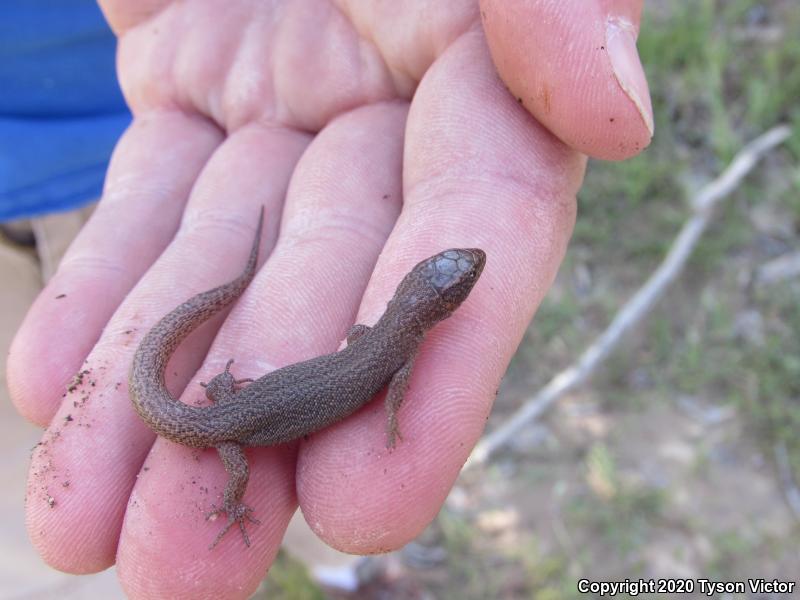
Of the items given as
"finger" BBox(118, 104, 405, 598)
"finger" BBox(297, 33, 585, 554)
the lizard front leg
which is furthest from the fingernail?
the lizard front leg

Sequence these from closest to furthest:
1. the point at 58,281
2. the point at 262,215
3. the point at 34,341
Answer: the point at 34,341 < the point at 58,281 < the point at 262,215

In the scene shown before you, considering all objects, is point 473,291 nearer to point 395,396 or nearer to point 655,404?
point 395,396

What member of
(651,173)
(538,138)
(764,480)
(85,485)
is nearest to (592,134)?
(538,138)

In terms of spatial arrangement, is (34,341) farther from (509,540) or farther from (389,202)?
(509,540)

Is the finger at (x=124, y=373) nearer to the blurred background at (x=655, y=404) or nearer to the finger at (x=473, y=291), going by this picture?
the finger at (x=473, y=291)

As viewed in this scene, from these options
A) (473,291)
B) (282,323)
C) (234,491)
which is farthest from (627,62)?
(234,491)

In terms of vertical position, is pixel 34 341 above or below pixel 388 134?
below

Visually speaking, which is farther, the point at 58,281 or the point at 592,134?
the point at 58,281
